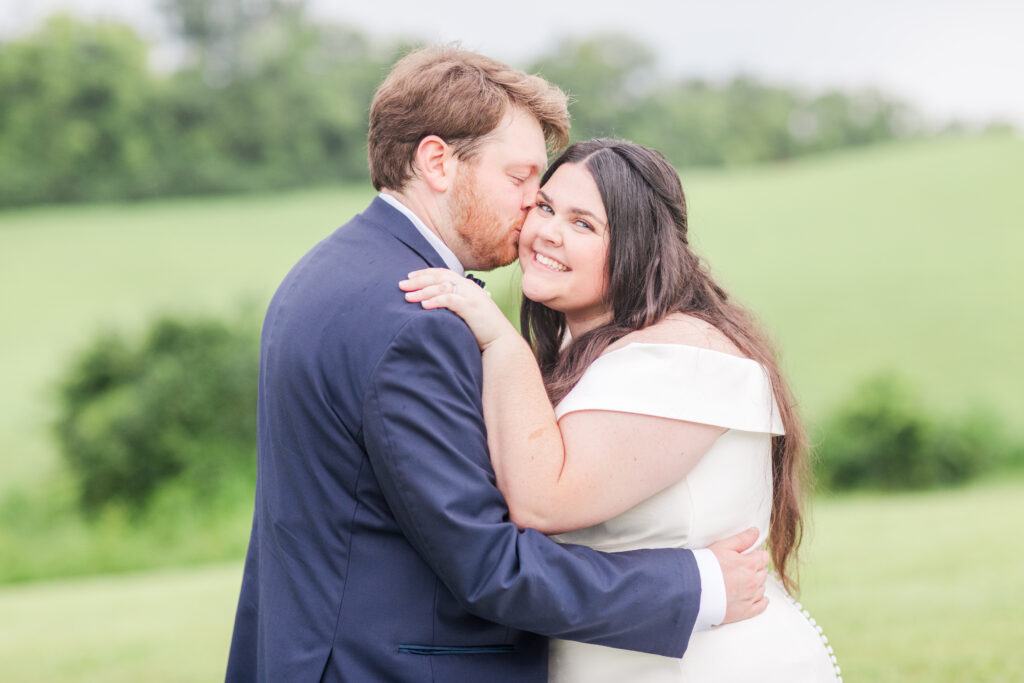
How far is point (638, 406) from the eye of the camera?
2633 millimetres

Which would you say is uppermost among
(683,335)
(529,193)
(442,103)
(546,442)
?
(442,103)

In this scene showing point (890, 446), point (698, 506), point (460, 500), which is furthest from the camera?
point (890, 446)

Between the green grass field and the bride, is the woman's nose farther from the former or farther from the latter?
the green grass field

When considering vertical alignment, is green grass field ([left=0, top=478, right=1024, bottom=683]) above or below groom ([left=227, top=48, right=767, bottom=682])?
below

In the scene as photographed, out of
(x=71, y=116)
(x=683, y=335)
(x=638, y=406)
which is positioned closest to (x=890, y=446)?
(x=683, y=335)

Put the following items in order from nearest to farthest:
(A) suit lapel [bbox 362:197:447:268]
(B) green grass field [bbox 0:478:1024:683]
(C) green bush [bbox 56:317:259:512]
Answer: (A) suit lapel [bbox 362:197:447:268] < (B) green grass field [bbox 0:478:1024:683] < (C) green bush [bbox 56:317:259:512]

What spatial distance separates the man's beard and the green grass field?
8.63 ft

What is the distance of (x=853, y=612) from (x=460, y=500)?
5.47 metres

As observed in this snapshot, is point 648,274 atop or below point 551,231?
below

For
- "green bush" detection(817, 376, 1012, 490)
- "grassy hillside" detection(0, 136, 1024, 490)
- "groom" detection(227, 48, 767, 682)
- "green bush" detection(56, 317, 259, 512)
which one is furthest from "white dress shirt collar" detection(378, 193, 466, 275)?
"grassy hillside" detection(0, 136, 1024, 490)

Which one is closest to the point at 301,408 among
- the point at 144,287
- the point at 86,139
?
the point at 144,287

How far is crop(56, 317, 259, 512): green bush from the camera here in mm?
14820

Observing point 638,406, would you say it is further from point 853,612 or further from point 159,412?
point 159,412

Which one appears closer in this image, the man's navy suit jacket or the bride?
the man's navy suit jacket
